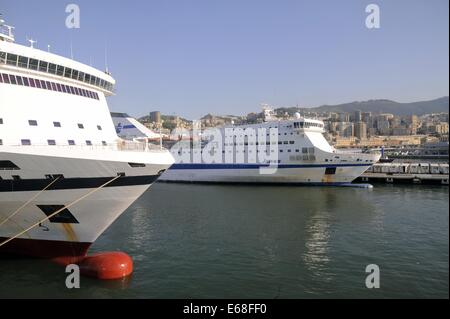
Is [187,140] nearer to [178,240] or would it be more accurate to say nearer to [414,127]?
[178,240]

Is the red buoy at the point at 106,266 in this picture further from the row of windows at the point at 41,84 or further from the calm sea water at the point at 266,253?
the row of windows at the point at 41,84

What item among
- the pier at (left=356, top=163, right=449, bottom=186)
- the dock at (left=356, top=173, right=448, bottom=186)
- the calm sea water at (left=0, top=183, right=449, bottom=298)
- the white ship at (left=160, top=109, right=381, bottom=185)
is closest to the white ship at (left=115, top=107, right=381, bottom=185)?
the white ship at (left=160, top=109, right=381, bottom=185)

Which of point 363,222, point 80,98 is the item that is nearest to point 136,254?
point 80,98

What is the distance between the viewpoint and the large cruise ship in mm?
9938

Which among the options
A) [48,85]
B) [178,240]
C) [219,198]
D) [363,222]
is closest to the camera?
[48,85]

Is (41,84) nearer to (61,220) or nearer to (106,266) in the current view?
(61,220)

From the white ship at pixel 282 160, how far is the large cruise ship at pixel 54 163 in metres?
25.9

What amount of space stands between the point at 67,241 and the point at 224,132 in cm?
3010

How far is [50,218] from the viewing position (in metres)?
10.7

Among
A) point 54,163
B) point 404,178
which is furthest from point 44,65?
point 404,178

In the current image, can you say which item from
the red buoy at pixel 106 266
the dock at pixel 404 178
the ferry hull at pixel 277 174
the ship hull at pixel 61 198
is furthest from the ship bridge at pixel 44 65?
the dock at pixel 404 178

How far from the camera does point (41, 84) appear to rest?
11.2m

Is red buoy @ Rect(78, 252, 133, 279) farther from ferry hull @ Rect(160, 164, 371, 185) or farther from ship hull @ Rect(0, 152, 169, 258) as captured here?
ferry hull @ Rect(160, 164, 371, 185)

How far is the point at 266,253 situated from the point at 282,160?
24.3 metres
